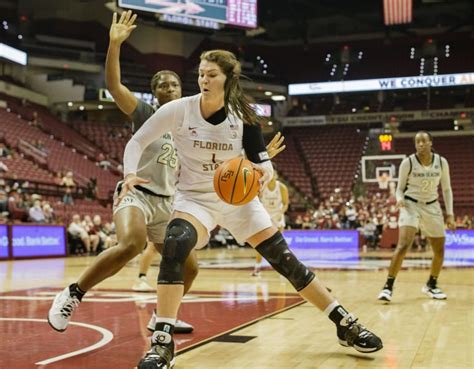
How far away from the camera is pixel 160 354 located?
3.22 meters

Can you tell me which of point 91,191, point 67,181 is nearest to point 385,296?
point 67,181

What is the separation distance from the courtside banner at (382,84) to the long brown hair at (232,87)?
1331 inches

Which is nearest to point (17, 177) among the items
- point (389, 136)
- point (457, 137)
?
point (389, 136)

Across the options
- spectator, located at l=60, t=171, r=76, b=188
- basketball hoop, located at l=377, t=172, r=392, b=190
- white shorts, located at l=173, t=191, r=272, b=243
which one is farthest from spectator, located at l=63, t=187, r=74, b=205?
white shorts, located at l=173, t=191, r=272, b=243

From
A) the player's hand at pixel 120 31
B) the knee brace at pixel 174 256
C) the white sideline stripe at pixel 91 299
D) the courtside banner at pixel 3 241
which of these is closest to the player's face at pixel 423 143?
the white sideline stripe at pixel 91 299

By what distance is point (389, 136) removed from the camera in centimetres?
3100

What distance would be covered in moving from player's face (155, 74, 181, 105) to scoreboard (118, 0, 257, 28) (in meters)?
19.4

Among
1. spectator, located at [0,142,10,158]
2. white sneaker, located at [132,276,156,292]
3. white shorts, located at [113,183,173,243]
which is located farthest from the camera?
spectator, located at [0,142,10,158]

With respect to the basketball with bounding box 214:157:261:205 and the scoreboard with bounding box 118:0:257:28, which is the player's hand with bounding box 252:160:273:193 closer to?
the basketball with bounding box 214:157:261:205

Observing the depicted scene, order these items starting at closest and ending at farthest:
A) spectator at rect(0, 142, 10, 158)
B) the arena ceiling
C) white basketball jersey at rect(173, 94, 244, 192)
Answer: white basketball jersey at rect(173, 94, 244, 192), spectator at rect(0, 142, 10, 158), the arena ceiling

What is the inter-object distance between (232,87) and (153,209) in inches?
53.1

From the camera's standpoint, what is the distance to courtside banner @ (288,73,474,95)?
115ft

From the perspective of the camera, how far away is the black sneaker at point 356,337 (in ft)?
12.3

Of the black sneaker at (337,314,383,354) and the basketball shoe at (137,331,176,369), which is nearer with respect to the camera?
the basketball shoe at (137,331,176,369)
